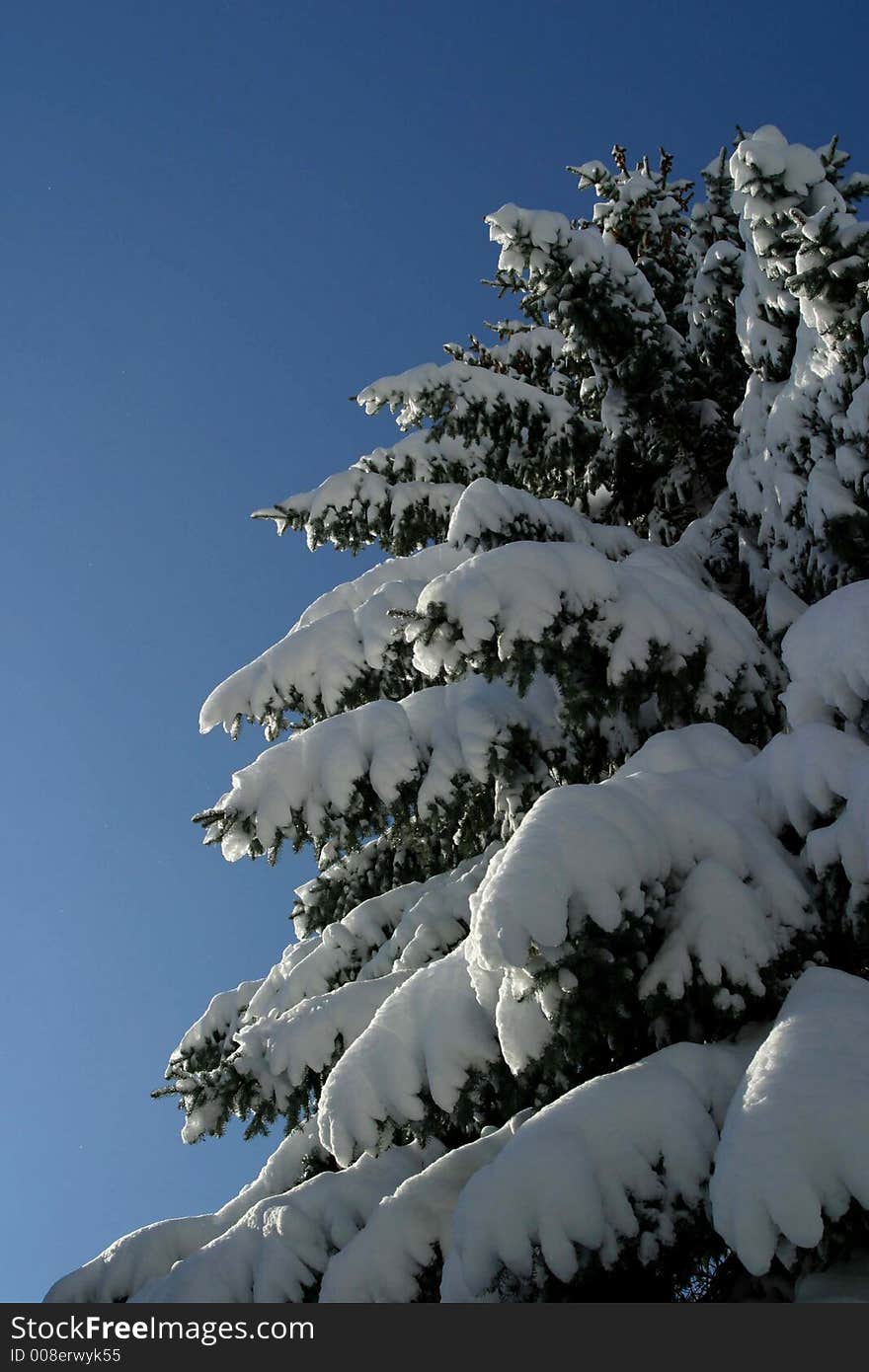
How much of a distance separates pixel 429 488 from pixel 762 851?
189 inches

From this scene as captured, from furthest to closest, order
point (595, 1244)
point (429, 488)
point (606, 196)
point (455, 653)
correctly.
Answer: point (606, 196)
point (429, 488)
point (455, 653)
point (595, 1244)

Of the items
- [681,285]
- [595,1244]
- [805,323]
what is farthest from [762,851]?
[681,285]

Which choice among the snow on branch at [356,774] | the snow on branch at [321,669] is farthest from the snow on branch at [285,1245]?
the snow on branch at [321,669]

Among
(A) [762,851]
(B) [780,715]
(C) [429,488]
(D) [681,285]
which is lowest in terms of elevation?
(A) [762,851]

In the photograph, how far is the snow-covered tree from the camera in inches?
106

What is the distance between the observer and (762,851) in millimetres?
3559

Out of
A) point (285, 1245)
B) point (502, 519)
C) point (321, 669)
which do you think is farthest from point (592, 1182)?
point (502, 519)

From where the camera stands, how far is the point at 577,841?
3.10 m

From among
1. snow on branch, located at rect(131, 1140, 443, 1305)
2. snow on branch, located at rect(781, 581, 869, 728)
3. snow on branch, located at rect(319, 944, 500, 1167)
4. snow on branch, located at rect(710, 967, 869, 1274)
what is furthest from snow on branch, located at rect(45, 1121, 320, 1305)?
snow on branch, located at rect(781, 581, 869, 728)

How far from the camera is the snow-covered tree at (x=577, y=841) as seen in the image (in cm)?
270

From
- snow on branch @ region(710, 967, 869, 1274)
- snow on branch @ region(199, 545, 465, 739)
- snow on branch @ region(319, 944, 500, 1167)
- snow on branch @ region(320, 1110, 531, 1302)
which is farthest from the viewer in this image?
snow on branch @ region(199, 545, 465, 739)

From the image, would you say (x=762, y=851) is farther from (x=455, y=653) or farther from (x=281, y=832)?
(x=281, y=832)

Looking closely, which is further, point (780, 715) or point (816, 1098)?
point (780, 715)

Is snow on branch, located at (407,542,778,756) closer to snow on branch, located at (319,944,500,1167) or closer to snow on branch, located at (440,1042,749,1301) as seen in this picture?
snow on branch, located at (319,944,500,1167)
